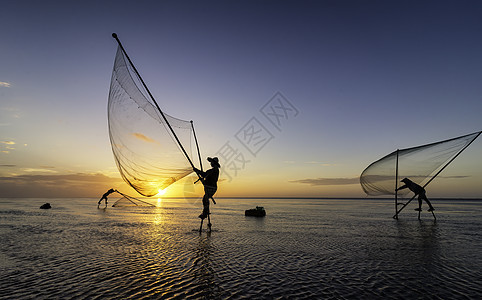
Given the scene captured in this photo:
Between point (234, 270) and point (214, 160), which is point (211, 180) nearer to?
point (214, 160)

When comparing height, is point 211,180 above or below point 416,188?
above

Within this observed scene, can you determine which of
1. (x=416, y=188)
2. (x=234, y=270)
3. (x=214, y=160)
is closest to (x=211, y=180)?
(x=214, y=160)

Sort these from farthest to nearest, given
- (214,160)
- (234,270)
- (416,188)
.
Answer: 1. (416,188)
2. (214,160)
3. (234,270)

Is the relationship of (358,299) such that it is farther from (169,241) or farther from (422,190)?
(422,190)

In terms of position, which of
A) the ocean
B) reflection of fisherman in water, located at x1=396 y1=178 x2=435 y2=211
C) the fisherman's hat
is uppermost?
the fisherman's hat

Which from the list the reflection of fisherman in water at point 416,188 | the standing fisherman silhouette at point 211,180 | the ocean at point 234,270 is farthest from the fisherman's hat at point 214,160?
the reflection of fisherman in water at point 416,188

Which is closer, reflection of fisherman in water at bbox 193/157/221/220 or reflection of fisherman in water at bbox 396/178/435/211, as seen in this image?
reflection of fisherman in water at bbox 193/157/221/220

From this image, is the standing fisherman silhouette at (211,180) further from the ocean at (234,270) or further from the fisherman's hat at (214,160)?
the ocean at (234,270)

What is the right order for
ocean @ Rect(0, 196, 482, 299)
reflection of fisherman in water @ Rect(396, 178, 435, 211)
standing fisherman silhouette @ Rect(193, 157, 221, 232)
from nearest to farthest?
ocean @ Rect(0, 196, 482, 299)
standing fisherman silhouette @ Rect(193, 157, 221, 232)
reflection of fisherman in water @ Rect(396, 178, 435, 211)

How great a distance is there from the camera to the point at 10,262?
7.62 meters

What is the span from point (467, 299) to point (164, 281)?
22.3ft

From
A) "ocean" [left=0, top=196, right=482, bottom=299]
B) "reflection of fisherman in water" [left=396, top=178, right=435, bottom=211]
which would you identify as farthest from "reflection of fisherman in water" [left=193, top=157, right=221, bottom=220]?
"reflection of fisherman in water" [left=396, top=178, right=435, bottom=211]

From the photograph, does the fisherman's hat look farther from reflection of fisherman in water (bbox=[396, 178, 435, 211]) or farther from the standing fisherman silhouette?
reflection of fisherman in water (bbox=[396, 178, 435, 211])

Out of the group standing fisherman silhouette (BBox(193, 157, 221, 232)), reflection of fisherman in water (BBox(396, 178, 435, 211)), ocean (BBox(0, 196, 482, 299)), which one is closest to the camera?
ocean (BBox(0, 196, 482, 299))
